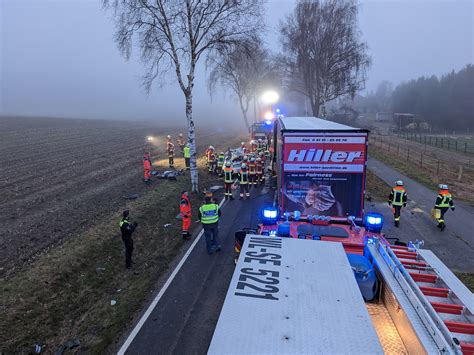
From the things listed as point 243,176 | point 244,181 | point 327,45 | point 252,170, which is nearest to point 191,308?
point 243,176

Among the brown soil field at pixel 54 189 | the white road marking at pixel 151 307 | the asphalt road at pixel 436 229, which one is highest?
the brown soil field at pixel 54 189

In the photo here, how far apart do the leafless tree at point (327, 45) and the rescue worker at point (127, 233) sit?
79.7 ft

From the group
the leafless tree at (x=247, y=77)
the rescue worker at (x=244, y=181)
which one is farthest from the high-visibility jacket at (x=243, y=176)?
the leafless tree at (x=247, y=77)

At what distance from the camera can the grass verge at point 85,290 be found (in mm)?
6117

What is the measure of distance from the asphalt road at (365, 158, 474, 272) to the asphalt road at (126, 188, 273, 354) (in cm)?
630

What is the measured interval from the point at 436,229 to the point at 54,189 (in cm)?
1653

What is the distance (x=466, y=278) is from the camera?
834cm

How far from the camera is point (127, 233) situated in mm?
8641

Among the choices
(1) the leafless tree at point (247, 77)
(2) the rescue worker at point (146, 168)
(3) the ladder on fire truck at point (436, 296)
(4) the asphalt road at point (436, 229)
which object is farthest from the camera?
(1) the leafless tree at point (247, 77)

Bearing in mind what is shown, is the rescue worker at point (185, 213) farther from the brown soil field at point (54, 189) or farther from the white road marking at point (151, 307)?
the brown soil field at point (54, 189)

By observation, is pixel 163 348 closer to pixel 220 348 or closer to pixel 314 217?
pixel 220 348

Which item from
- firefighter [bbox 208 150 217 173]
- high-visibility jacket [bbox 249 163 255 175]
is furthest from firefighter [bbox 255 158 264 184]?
firefighter [bbox 208 150 217 173]

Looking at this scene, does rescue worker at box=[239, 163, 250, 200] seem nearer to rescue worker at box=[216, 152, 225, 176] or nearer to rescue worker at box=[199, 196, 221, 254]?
rescue worker at box=[216, 152, 225, 176]

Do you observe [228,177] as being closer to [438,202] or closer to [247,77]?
[438,202]
